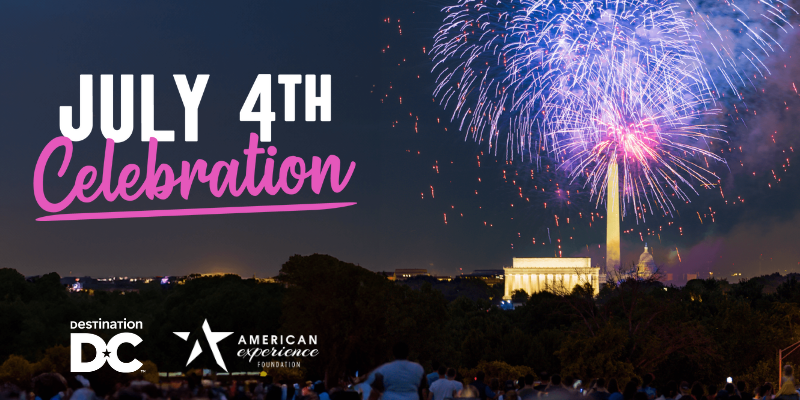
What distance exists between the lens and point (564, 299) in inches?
1986

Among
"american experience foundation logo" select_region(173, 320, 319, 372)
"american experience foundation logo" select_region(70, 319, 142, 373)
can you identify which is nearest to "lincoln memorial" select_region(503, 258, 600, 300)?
"american experience foundation logo" select_region(173, 320, 319, 372)

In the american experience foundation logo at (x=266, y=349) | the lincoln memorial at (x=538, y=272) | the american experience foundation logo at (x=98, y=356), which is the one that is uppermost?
the lincoln memorial at (x=538, y=272)

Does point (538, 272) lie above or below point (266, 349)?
above

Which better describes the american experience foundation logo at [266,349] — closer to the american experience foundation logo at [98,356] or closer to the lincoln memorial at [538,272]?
the american experience foundation logo at [98,356]

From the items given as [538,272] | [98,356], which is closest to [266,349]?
[98,356]

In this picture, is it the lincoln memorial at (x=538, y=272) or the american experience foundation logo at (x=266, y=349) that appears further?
the lincoln memorial at (x=538, y=272)

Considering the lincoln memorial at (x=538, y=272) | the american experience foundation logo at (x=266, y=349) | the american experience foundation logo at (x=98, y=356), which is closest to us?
A: the american experience foundation logo at (x=98, y=356)

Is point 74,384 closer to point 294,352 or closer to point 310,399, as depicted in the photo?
point 310,399

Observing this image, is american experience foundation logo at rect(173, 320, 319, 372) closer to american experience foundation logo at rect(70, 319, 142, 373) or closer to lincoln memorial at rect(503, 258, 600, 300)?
american experience foundation logo at rect(70, 319, 142, 373)

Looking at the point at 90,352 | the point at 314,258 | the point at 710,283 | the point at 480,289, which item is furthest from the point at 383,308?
the point at 480,289

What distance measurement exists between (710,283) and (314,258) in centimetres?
6827

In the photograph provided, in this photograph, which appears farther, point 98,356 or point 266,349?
point 266,349

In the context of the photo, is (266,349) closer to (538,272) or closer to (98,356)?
(98,356)

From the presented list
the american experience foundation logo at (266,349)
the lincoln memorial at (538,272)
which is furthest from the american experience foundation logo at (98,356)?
the lincoln memorial at (538,272)
